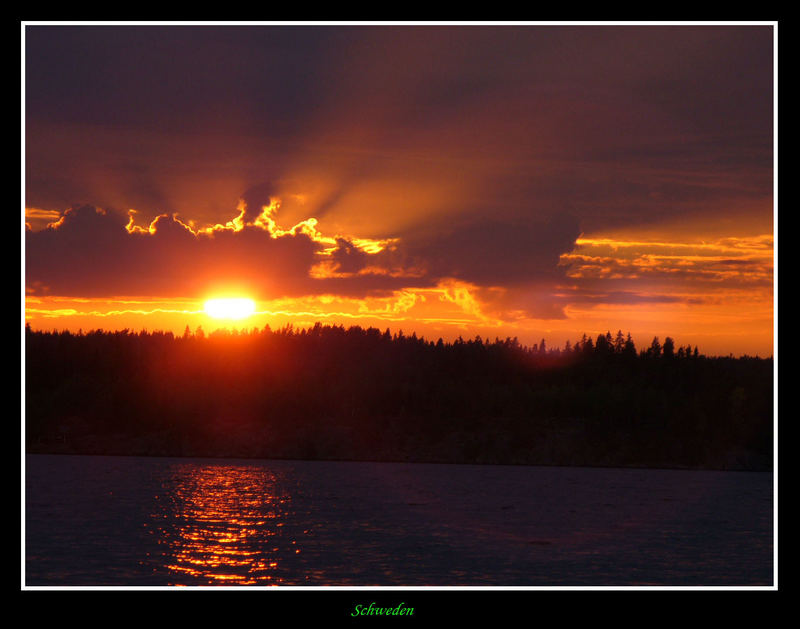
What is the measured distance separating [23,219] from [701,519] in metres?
125

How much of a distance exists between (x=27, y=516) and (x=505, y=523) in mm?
59121

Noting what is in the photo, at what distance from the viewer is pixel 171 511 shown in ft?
413

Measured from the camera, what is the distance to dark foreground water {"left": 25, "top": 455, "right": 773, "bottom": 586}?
71.5 meters

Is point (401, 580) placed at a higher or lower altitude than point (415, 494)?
higher

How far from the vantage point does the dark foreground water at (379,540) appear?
7150 centimetres

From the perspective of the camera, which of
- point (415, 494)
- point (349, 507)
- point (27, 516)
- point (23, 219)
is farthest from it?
point (415, 494)

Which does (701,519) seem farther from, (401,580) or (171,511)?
(401,580)

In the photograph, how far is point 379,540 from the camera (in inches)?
3762

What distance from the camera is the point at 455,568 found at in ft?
248
